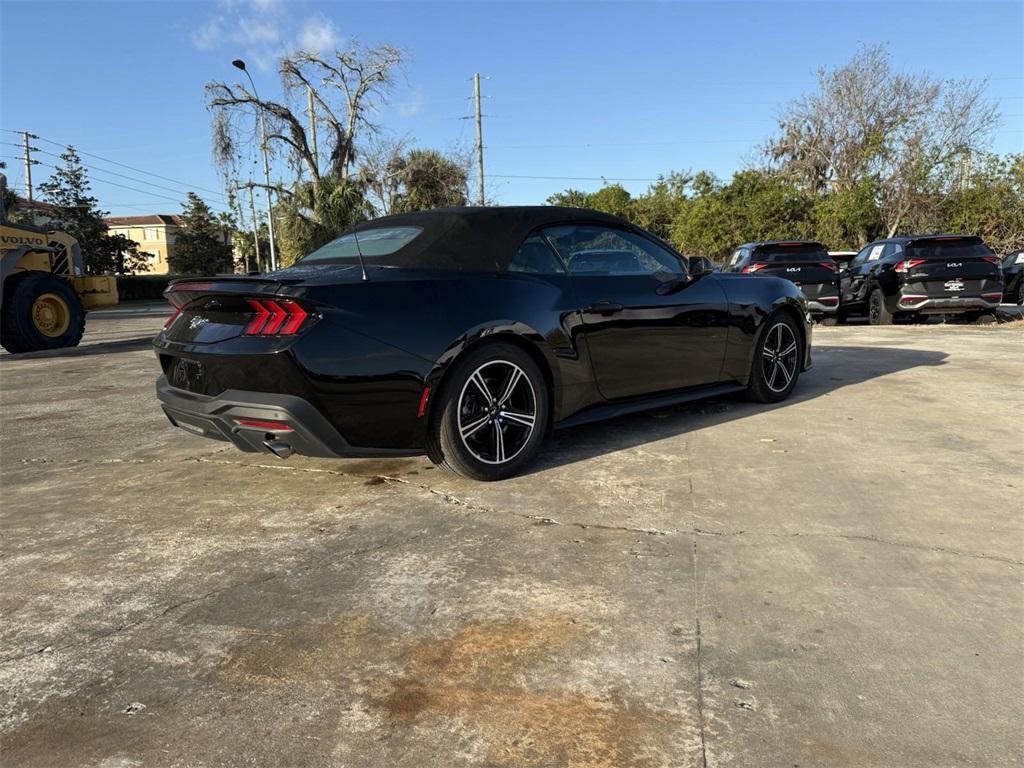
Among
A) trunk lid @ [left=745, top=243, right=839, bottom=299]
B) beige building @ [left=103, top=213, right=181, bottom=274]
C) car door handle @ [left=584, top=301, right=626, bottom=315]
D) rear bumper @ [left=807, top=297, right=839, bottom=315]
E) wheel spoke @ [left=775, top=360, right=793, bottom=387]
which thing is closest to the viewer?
car door handle @ [left=584, top=301, right=626, bottom=315]

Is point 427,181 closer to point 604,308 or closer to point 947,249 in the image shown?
point 947,249

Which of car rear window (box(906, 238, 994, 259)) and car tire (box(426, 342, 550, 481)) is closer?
car tire (box(426, 342, 550, 481))

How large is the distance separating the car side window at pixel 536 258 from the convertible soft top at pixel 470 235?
41 mm

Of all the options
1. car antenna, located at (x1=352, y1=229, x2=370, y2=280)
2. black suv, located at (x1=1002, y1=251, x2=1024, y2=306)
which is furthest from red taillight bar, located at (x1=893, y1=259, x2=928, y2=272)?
car antenna, located at (x1=352, y1=229, x2=370, y2=280)

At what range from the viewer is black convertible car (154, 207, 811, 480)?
3365 mm

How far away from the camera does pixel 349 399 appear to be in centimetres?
340

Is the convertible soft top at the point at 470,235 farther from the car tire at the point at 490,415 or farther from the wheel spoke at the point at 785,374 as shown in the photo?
the wheel spoke at the point at 785,374

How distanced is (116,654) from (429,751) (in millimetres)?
1116

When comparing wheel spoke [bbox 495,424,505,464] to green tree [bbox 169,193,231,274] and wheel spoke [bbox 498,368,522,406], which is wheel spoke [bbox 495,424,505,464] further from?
green tree [bbox 169,193,231,274]

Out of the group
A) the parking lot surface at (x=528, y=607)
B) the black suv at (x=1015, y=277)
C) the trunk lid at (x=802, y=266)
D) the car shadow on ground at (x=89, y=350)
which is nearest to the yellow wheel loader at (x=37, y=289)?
the car shadow on ground at (x=89, y=350)

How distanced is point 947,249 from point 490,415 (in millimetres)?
10554

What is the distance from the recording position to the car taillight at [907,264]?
38.0 feet

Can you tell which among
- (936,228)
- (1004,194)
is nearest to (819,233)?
(936,228)

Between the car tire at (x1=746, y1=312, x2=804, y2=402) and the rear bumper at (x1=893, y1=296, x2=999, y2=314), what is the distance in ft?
22.9
